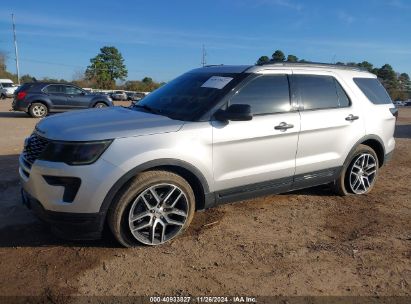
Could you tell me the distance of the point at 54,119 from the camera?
13.5 ft

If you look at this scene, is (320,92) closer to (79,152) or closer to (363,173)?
(363,173)

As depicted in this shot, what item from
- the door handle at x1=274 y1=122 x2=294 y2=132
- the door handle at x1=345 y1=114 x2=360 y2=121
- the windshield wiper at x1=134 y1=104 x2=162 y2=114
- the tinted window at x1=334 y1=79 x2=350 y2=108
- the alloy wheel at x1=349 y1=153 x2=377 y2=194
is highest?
the tinted window at x1=334 y1=79 x2=350 y2=108

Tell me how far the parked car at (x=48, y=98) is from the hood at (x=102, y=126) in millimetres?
13072

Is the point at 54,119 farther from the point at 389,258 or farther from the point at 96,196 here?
the point at 389,258

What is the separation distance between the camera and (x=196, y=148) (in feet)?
12.9

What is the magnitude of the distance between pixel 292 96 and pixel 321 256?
75.7 inches

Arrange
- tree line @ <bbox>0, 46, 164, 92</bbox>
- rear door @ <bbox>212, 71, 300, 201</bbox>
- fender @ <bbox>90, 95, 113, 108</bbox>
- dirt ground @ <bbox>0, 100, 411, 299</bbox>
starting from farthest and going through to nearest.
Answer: tree line @ <bbox>0, 46, 164, 92</bbox>
fender @ <bbox>90, 95, 113, 108</bbox>
rear door @ <bbox>212, 71, 300, 201</bbox>
dirt ground @ <bbox>0, 100, 411, 299</bbox>

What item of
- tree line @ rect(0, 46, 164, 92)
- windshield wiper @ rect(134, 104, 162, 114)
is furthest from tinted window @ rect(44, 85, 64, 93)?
tree line @ rect(0, 46, 164, 92)

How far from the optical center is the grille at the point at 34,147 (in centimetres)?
367

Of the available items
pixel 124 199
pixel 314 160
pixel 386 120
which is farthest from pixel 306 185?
pixel 124 199

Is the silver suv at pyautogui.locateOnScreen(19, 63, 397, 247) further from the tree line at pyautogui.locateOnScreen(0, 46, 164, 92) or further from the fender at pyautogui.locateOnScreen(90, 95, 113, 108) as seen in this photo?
the tree line at pyautogui.locateOnScreen(0, 46, 164, 92)

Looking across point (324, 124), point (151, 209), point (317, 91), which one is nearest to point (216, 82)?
point (317, 91)

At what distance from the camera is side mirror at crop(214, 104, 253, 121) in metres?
3.99

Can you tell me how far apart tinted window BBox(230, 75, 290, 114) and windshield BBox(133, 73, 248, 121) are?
152 mm
